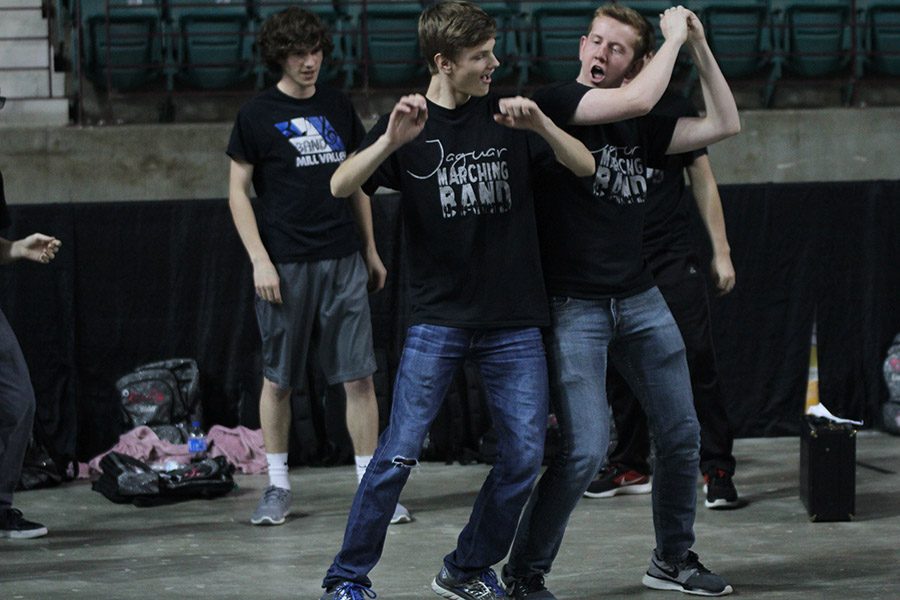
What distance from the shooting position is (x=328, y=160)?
6426mm

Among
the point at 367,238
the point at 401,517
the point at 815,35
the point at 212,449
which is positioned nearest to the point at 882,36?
the point at 815,35

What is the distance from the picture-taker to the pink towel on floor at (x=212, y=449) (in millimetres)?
7691

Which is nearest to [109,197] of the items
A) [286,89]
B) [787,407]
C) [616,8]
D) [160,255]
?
[160,255]

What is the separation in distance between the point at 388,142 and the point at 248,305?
417cm

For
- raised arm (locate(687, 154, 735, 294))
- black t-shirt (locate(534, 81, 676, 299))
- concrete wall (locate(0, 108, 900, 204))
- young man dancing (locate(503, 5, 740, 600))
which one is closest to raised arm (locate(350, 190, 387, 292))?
raised arm (locate(687, 154, 735, 294))

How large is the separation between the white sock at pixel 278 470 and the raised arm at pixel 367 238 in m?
0.83

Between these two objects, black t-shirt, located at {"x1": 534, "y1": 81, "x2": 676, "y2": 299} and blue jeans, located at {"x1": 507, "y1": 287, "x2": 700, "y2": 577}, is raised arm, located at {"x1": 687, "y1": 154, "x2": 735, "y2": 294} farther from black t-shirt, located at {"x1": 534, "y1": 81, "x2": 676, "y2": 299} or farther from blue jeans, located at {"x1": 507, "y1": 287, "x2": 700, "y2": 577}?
black t-shirt, located at {"x1": 534, "y1": 81, "x2": 676, "y2": 299}

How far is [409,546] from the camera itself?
580 cm

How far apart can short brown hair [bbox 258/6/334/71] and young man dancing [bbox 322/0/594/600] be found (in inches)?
70.3

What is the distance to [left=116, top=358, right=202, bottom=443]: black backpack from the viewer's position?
796 cm

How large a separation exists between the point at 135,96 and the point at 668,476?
6612mm

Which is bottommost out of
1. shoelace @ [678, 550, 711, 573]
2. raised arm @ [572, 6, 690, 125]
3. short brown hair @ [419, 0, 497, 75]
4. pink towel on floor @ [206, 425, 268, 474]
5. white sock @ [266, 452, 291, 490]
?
pink towel on floor @ [206, 425, 268, 474]

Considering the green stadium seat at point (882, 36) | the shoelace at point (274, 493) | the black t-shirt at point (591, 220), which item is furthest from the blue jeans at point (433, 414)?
the green stadium seat at point (882, 36)

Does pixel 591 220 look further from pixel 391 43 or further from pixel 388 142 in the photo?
pixel 391 43
